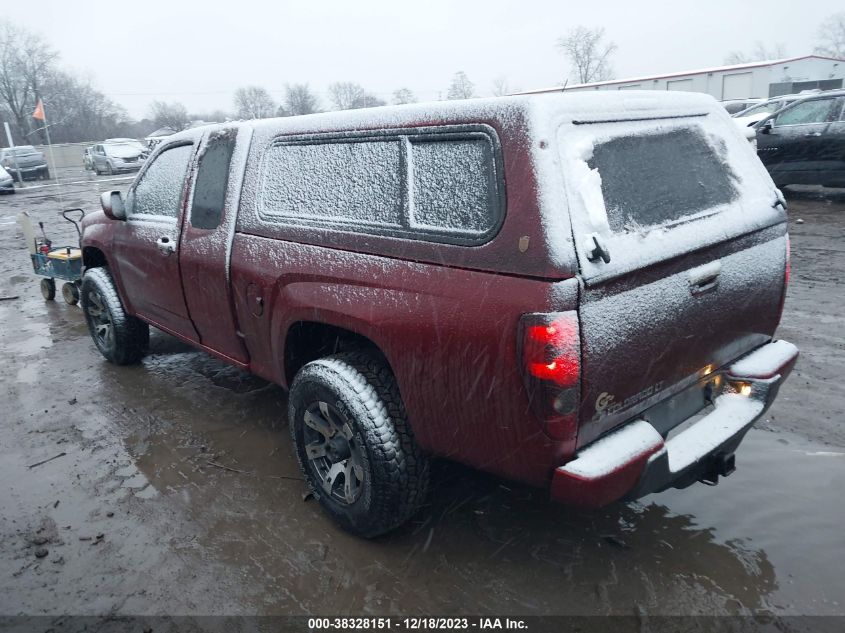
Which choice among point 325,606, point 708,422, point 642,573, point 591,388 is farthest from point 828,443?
point 325,606

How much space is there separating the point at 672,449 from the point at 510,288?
3.10 feet

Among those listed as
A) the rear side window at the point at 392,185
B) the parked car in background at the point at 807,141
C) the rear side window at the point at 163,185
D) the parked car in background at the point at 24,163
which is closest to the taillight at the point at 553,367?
the rear side window at the point at 392,185

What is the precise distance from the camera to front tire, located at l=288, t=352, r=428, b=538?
2.52 meters

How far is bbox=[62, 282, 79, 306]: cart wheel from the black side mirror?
286cm

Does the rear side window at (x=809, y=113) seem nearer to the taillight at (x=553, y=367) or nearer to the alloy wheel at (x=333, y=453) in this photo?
the taillight at (x=553, y=367)

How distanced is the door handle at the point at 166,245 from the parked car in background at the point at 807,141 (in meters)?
9.66

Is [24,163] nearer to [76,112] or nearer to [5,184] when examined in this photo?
[5,184]

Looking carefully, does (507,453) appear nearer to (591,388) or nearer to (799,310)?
(591,388)

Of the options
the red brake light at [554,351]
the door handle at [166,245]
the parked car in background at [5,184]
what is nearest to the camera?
the red brake light at [554,351]

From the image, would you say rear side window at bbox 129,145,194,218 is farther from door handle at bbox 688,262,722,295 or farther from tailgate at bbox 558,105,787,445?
door handle at bbox 688,262,722,295

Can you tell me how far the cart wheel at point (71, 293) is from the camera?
6.74 m

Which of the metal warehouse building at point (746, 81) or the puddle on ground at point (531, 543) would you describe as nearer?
the puddle on ground at point (531, 543)

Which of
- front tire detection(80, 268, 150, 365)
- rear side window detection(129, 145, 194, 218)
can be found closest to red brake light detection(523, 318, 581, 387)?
rear side window detection(129, 145, 194, 218)

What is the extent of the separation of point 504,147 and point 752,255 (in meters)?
1.27
